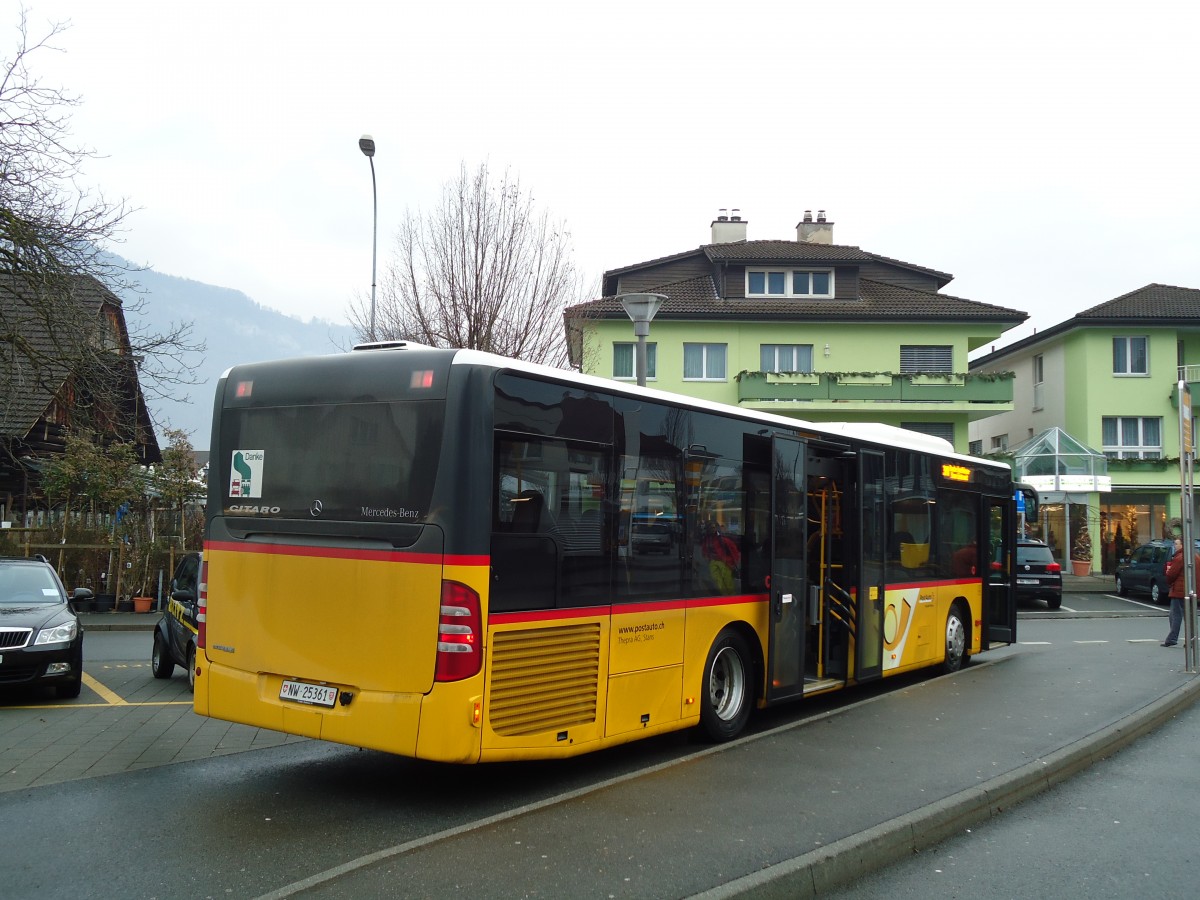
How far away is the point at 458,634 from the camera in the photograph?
637 centimetres

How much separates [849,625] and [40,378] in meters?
13.3

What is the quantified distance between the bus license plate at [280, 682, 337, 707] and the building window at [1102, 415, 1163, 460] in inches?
1603

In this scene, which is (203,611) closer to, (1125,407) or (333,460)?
(333,460)

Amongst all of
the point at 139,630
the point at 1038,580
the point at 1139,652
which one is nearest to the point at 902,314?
the point at 1038,580

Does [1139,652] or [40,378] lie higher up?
[40,378]

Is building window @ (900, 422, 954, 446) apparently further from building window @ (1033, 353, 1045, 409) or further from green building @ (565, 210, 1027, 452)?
building window @ (1033, 353, 1045, 409)

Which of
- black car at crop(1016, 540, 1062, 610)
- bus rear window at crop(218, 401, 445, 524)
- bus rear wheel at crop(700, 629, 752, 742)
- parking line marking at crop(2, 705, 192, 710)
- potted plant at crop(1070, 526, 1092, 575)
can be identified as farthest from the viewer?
potted plant at crop(1070, 526, 1092, 575)

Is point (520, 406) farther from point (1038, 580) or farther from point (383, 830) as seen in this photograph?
point (1038, 580)

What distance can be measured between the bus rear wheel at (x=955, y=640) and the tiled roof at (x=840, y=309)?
2610 cm

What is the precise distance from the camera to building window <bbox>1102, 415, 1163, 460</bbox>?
136 ft

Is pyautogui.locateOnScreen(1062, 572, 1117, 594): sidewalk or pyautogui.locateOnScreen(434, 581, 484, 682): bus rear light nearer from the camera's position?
pyautogui.locateOnScreen(434, 581, 484, 682): bus rear light

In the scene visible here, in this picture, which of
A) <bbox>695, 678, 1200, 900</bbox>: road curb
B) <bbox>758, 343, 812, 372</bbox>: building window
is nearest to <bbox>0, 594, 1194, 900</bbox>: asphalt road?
<bbox>695, 678, 1200, 900</bbox>: road curb

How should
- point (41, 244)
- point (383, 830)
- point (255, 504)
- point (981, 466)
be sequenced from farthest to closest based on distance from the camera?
1. point (41, 244)
2. point (981, 466)
3. point (255, 504)
4. point (383, 830)

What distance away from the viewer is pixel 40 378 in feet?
55.6
